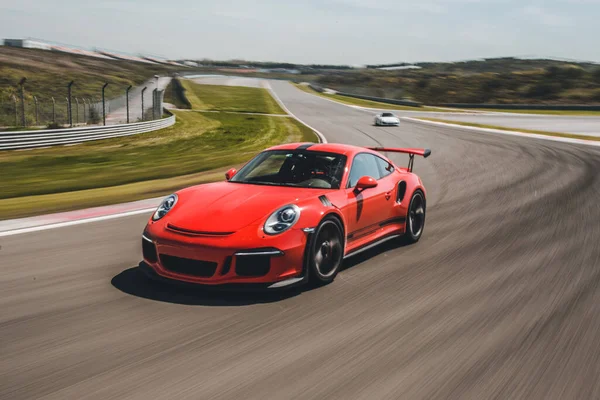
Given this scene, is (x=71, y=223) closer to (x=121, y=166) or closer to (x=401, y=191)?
(x=401, y=191)

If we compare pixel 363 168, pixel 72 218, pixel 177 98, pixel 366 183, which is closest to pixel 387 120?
pixel 177 98

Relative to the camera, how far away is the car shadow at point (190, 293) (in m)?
5.50

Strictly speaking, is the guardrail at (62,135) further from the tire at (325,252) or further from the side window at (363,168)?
the tire at (325,252)

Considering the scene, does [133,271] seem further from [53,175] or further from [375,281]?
[53,175]

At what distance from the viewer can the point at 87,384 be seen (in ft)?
12.6

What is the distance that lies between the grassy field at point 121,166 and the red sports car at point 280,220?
444 cm

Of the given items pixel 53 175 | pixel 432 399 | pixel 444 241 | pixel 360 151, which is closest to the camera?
pixel 432 399

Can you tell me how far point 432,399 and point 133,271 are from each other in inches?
142

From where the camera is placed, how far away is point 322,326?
5.02 meters

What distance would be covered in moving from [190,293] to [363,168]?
2641mm

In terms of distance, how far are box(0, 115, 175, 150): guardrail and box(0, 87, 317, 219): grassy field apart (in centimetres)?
63

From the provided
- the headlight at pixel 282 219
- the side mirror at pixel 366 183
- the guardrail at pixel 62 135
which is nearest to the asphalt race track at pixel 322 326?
the headlight at pixel 282 219

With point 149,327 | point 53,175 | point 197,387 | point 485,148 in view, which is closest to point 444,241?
point 149,327

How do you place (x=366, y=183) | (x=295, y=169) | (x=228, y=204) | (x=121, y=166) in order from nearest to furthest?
(x=228, y=204) → (x=366, y=183) → (x=295, y=169) → (x=121, y=166)
